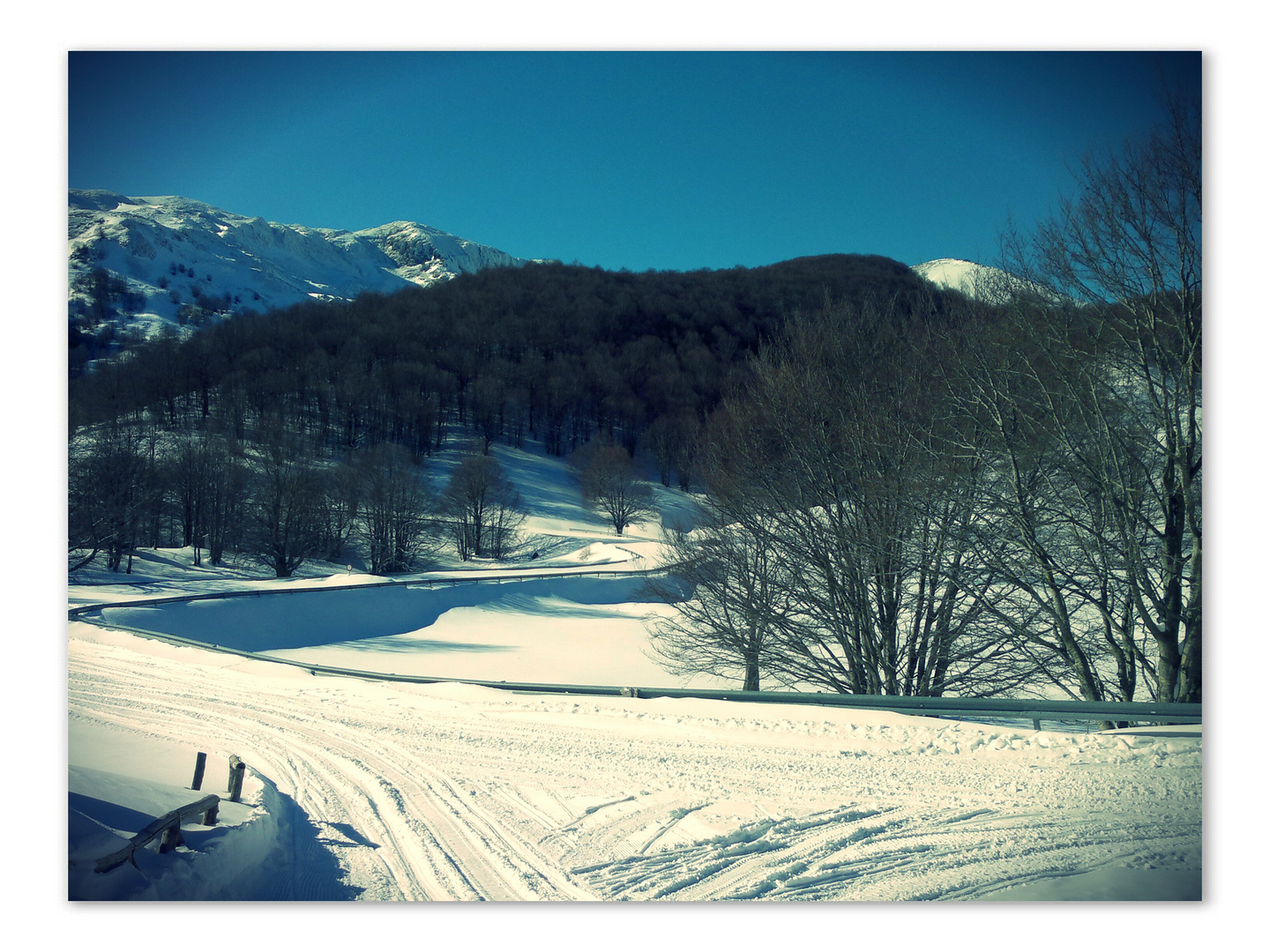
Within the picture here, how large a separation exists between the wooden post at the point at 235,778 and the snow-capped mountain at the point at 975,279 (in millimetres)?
7547

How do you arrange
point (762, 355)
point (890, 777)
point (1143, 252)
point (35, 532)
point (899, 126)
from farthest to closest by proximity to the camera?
point (762, 355) < point (899, 126) < point (1143, 252) < point (35, 532) < point (890, 777)

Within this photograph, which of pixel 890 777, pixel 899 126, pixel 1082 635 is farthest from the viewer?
pixel 1082 635

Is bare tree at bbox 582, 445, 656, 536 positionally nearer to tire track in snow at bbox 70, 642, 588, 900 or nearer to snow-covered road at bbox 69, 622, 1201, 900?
tire track in snow at bbox 70, 642, 588, 900

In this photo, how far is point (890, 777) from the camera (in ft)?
14.5

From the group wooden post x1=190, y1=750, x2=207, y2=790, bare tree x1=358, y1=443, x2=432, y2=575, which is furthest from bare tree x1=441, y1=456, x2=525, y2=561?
wooden post x1=190, y1=750, x2=207, y2=790

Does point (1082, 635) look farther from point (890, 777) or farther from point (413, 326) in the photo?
point (413, 326)

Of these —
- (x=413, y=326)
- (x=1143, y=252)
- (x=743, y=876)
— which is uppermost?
(x=413, y=326)

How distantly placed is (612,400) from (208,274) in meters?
49.7

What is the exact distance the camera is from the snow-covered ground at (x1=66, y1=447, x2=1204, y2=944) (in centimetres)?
393

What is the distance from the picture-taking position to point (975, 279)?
22.1ft

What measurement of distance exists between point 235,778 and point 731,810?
10.9ft

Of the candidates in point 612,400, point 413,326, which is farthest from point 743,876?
point 413,326

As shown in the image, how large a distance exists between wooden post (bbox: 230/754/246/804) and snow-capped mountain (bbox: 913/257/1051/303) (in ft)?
24.8

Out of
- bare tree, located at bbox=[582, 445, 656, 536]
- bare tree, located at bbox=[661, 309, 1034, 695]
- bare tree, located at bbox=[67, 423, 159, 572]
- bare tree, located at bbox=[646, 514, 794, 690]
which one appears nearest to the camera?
bare tree, located at bbox=[67, 423, 159, 572]
